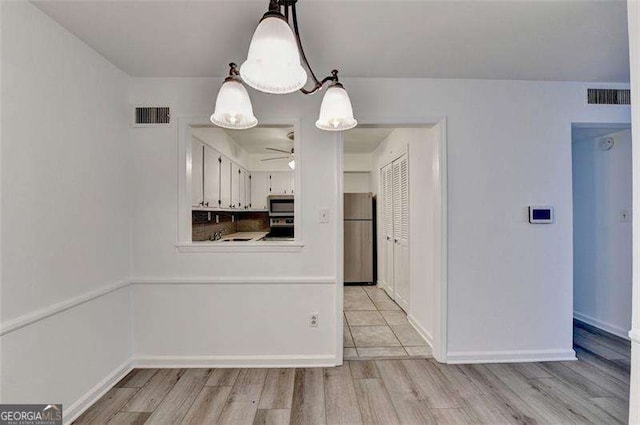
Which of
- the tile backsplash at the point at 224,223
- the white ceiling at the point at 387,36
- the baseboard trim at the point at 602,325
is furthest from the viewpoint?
the tile backsplash at the point at 224,223

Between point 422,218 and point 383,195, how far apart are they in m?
1.83

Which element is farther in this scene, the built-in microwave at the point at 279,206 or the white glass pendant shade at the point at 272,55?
the built-in microwave at the point at 279,206

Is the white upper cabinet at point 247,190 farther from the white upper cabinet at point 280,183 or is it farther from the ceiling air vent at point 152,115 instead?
the ceiling air vent at point 152,115

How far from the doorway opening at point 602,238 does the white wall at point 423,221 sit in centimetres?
138

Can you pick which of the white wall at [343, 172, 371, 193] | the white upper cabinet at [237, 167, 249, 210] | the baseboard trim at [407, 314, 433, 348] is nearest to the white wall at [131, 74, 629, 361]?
the baseboard trim at [407, 314, 433, 348]

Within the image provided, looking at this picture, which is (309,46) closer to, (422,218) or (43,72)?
(43,72)

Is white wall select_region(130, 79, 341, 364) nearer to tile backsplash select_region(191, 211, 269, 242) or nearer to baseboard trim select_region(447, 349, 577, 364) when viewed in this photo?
tile backsplash select_region(191, 211, 269, 242)

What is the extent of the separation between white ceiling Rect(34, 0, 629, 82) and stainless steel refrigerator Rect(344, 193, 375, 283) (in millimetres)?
3023


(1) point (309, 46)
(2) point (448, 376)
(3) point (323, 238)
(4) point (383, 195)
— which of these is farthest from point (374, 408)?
(4) point (383, 195)

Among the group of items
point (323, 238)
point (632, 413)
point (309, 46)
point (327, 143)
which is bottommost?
point (632, 413)

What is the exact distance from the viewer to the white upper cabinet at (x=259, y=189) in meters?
5.89

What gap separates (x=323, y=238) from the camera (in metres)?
2.53

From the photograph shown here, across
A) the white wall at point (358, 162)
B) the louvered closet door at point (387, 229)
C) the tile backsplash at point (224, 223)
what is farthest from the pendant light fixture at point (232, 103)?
the white wall at point (358, 162)

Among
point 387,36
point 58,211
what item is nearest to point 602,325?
point 387,36
